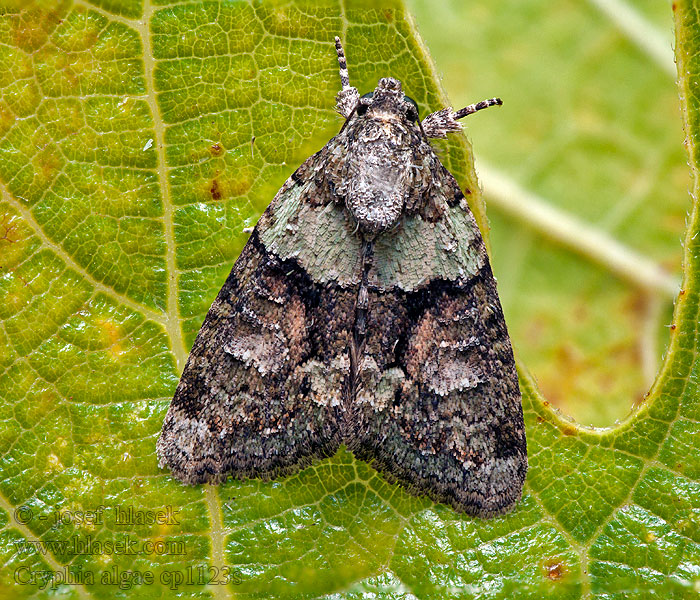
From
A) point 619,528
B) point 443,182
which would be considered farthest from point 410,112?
point 619,528

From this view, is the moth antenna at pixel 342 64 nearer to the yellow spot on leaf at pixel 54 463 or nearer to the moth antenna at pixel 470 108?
the moth antenna at pixel 470 108

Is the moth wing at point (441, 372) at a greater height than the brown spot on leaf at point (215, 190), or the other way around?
the brown spot on leaf at point (215, 190)

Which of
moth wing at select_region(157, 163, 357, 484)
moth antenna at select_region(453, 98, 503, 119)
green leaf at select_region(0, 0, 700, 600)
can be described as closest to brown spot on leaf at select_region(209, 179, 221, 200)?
green leaf at select_region(0, 0, 700, 600)

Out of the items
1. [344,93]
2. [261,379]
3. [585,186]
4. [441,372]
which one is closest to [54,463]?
[261,379]

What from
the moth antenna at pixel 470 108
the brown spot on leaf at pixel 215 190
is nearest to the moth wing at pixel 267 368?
the brown spot on leaf at pixel 215 190

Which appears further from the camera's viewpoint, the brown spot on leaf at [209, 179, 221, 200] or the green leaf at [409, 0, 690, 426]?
the green leaf at [409, 0, 690, 426]

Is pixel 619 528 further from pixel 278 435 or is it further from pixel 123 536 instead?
pixel 123 536

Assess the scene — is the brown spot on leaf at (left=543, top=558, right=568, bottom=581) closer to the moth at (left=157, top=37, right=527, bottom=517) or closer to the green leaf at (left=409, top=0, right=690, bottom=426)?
the moth at (left=157, top=37, right=527, bottom=517)
